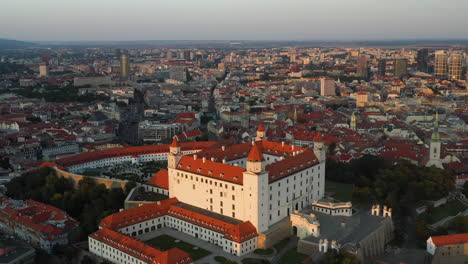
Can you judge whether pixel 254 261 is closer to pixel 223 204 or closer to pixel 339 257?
pixel 339 257

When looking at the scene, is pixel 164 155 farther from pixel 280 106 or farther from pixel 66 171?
pixel 280 106

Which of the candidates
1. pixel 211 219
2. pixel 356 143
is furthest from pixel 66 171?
pixel 356 143

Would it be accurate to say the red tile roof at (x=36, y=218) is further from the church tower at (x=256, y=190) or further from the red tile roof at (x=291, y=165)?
Answer: the red tile roof at (x=291, y=165)

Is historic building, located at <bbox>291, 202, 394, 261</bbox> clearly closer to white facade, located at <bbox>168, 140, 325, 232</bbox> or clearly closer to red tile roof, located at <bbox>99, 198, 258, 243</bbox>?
white facade, located at <bbox>168, 140, 325, 232</bbox>

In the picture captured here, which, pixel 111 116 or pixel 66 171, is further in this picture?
pixel 111 116

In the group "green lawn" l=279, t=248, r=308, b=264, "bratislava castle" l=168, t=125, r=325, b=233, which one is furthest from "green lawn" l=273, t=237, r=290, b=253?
"bratislava castle" l=168, t=125, r=325, b=233


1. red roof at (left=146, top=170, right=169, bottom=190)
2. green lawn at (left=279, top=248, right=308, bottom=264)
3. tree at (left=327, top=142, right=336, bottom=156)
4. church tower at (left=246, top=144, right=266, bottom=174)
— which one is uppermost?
church tower at (left=246, top=144, right=266, bottom=174)
